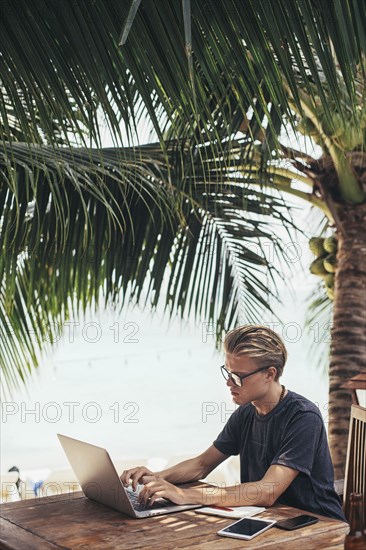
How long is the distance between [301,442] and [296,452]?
46 millimetres

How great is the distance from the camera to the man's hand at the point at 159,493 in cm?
271

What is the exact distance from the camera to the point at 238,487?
9.08 ft

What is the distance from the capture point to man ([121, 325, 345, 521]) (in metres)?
2.74

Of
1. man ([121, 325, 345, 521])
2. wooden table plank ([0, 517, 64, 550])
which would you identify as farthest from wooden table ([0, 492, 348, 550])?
man ([121, 325, 345, 521])

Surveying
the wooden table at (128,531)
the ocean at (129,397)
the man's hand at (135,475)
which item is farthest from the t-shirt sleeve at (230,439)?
the ocean at (129,397)

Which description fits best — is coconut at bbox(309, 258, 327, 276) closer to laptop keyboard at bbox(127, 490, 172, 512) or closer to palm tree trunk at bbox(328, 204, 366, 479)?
palm tree trunk at bbox(328, 204, 366, 479)

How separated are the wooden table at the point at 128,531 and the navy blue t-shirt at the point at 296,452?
6.8 inches

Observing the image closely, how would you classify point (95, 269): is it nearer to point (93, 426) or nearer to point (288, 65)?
point (288, 65)

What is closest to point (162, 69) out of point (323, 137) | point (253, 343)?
point (253, 343)

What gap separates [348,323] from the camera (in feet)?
15.3

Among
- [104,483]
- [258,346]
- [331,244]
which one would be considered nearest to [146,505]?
[104,483]

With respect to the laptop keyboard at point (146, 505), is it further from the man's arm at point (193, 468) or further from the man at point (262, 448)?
the man's arm at point (193, 468)

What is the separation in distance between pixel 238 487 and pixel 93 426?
22.1 meters

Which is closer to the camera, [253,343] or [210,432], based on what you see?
[253,343]
